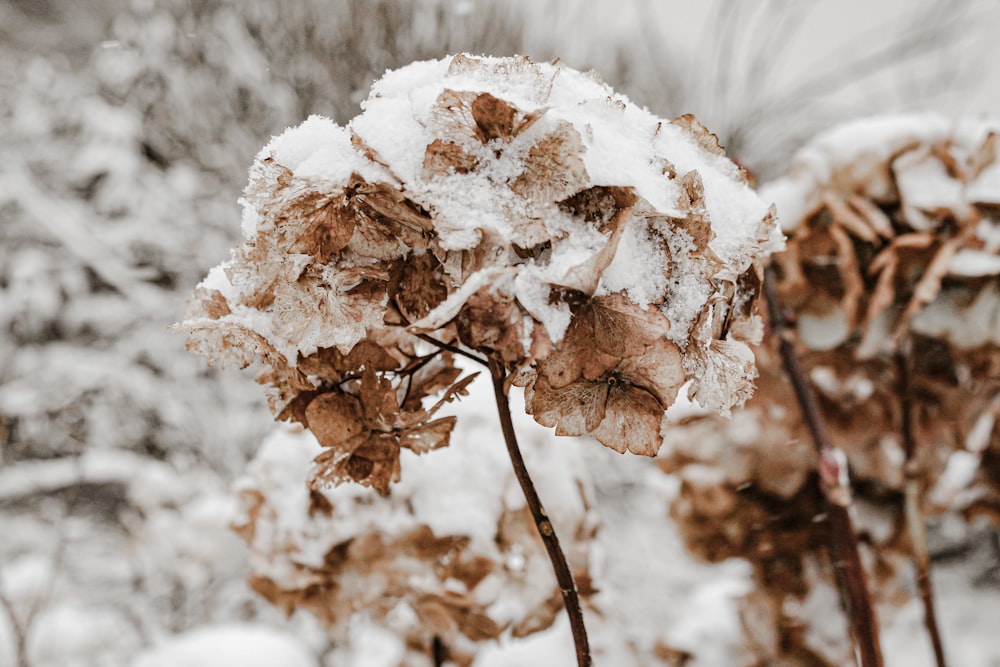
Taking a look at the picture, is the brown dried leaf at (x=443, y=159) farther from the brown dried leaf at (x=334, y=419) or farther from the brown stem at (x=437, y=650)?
the brown stem at (x=437, y=650)

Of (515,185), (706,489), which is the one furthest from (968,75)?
(515,185)

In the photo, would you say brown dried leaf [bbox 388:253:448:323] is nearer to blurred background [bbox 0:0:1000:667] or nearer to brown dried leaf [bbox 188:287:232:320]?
brown dried leaf [bbox 188:287:232:320]

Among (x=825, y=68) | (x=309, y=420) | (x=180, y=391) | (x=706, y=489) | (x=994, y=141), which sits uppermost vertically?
(x=825, y=68)

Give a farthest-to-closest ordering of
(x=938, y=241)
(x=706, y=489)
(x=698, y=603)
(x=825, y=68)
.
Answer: (x=825, y=68) → (x=698, y=603) → (x=706, y=489) → (x=938, y=241)

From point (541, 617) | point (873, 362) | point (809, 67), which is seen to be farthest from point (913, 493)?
point (809, 67)

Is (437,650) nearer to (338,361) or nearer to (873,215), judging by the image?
(338,361)

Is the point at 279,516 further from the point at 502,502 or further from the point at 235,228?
the point at 235,228

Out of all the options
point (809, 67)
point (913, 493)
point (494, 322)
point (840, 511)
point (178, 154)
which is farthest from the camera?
point (178, 154)

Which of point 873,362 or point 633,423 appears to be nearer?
point 633,423
